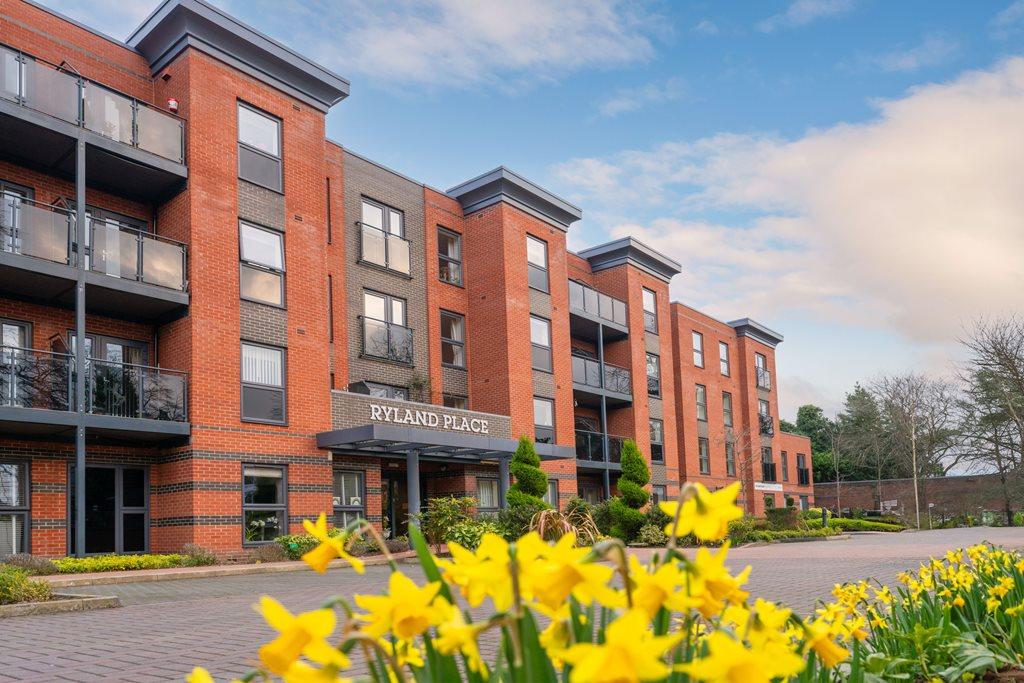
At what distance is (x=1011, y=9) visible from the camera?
9.56m

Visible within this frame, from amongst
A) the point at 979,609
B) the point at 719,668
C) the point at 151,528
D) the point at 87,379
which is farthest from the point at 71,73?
the point at 719,668

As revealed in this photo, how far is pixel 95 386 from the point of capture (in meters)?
16.4

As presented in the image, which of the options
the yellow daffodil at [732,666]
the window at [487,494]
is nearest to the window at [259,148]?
the window at [487,494]

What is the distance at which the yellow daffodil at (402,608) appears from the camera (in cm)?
134

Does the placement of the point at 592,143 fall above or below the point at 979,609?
above

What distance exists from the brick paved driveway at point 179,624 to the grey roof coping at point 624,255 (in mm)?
20056

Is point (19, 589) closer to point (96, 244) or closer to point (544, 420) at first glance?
point (96, 244)

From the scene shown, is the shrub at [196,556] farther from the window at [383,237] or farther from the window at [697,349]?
the window at [697,349]

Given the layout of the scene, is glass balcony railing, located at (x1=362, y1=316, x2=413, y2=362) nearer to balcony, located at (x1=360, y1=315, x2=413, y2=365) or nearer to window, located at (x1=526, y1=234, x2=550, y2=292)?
balcony, located at (x1=360, y1=315, x2=413, y2=365)

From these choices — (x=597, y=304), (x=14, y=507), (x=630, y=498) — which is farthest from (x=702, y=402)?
(x=14, y=507)

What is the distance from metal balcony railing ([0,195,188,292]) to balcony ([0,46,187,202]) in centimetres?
110

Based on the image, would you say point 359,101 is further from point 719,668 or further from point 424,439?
point 719,668

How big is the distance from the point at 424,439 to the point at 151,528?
6078 mm

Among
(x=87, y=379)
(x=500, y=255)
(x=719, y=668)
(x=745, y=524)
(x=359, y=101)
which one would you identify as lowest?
(x=745, y=524)
